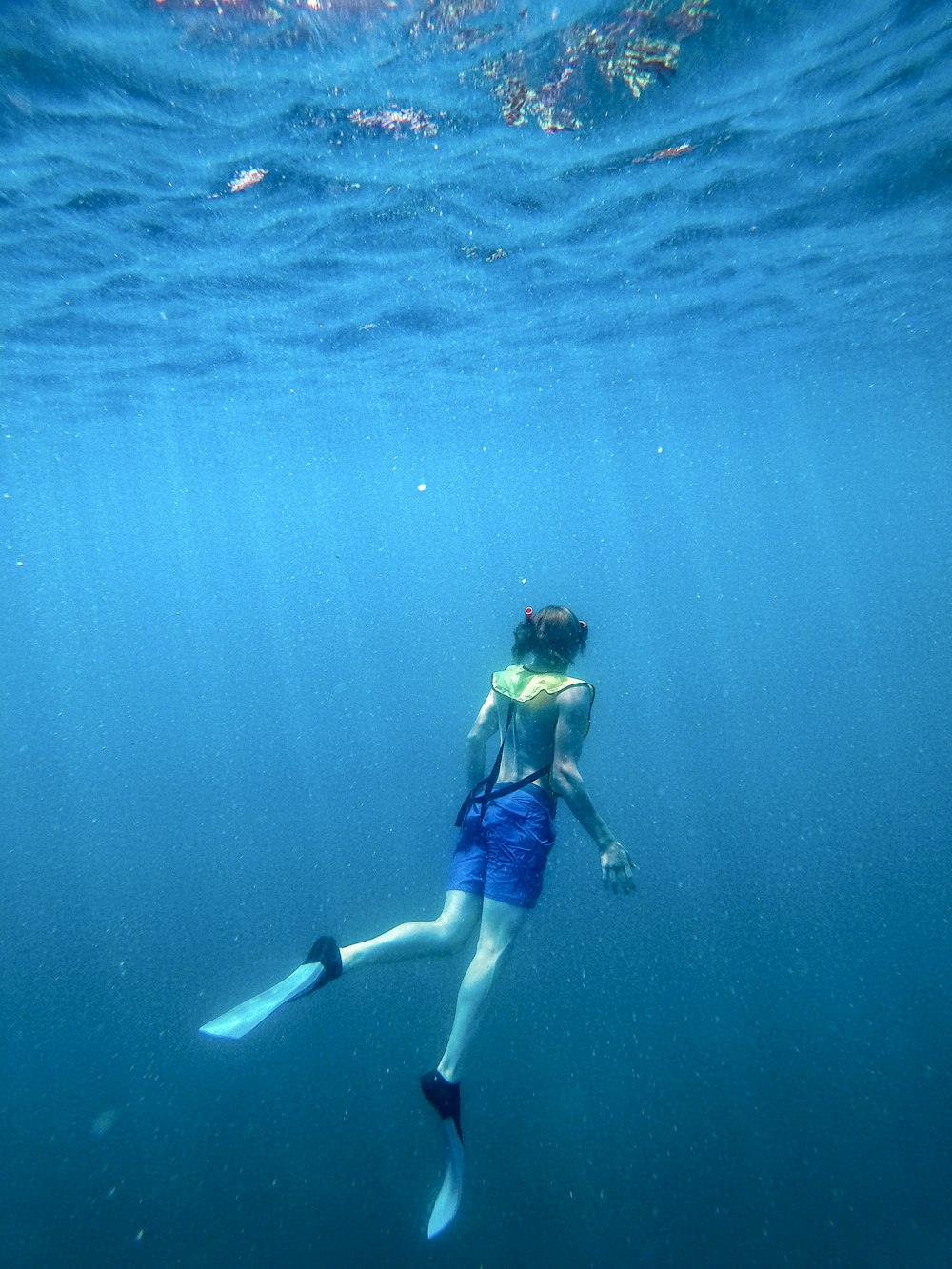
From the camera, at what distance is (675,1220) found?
5121mm

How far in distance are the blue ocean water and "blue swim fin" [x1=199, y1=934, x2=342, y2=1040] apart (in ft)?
7.04

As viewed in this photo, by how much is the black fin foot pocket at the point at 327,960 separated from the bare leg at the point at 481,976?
34.4 inches

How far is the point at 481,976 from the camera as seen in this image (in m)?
4.54


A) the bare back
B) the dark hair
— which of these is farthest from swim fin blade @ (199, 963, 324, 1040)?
the dark hair

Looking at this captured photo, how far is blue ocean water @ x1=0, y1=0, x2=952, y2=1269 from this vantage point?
5535 mm

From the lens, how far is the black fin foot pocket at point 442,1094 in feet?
14.0

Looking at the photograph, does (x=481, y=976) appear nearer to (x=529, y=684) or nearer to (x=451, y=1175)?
(x=451, y=1175)

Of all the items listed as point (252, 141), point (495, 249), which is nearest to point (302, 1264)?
point (252, 141)

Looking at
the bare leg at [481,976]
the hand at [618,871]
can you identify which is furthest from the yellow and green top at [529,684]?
the bare leg at [481,976]

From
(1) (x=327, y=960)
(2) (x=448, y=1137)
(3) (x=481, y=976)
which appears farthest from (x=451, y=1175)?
(1) (x=327, y=960)

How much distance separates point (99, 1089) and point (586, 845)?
7725 millimetres

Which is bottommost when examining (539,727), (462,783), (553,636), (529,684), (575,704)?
(462,783)

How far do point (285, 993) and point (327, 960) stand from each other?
0.33 metres

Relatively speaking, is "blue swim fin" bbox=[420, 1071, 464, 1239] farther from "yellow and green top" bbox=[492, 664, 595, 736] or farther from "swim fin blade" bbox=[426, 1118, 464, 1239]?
"yellow and green top" bbox=[492, 664, 595, 736]
